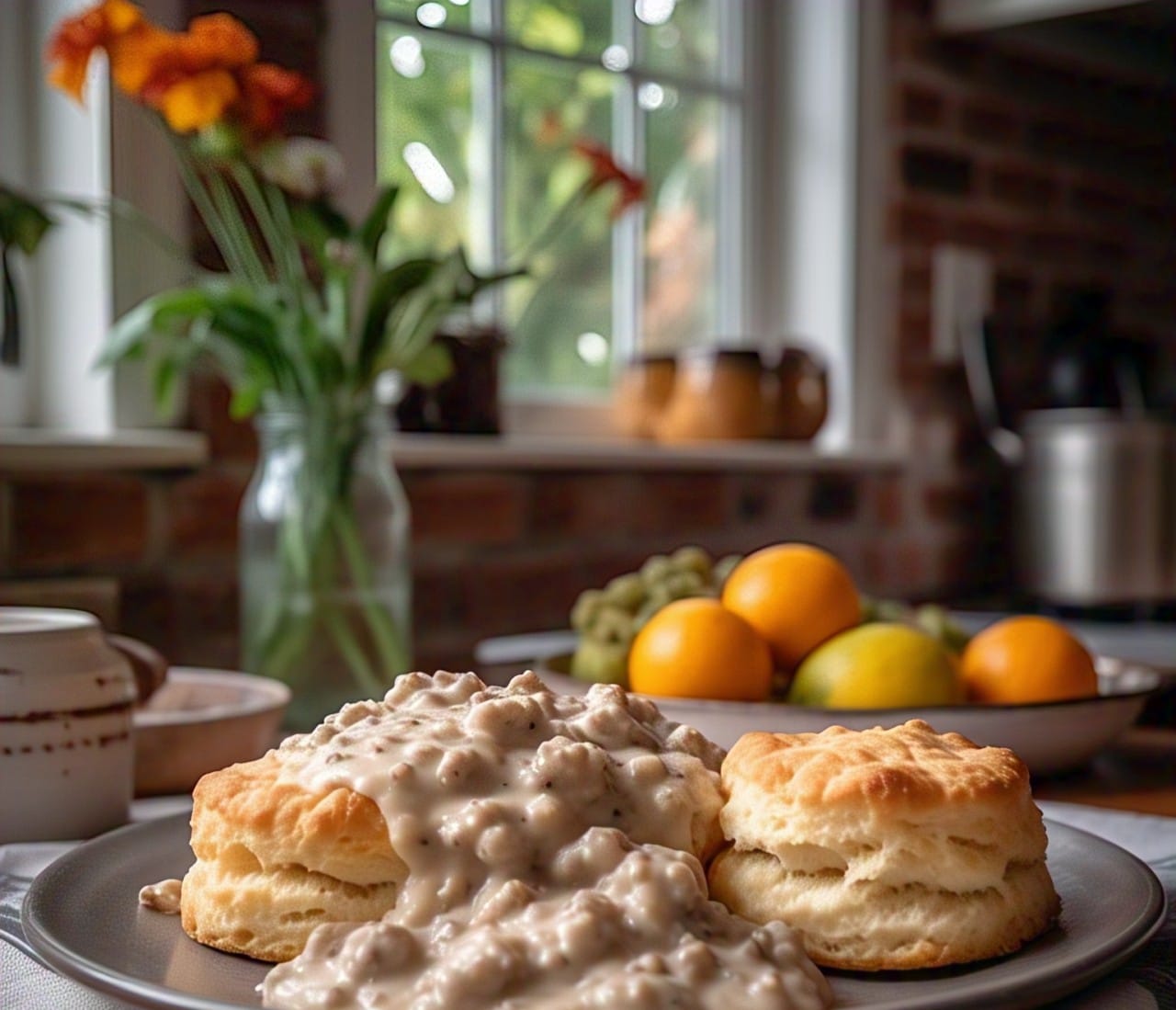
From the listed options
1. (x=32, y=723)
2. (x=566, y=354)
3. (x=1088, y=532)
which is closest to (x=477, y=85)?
(x=566, y=354)

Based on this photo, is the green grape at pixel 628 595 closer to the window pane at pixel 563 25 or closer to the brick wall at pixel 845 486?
the brick wall at pixel 845 486

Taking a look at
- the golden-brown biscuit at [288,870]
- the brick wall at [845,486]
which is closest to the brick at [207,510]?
the brick wall at [845,486]

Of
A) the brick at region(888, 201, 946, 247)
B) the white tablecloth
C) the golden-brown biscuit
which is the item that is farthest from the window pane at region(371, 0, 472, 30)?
the golden-brown biscuit

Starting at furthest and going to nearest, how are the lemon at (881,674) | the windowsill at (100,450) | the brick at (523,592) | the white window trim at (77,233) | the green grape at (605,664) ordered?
A: the brick at (523,592) → the white window trim at (77,233) → the windowsill at (100,450) → the green grape at (605,664) → the lemon at (881,674)

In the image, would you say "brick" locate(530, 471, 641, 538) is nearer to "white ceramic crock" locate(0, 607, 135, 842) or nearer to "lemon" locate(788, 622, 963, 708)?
"lemon" locate(788, 622, 963, 708)

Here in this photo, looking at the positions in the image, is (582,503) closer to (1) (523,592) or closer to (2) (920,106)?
(1) (523,592)

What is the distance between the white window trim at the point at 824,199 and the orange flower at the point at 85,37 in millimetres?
1566

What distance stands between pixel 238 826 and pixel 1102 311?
2.68 metres

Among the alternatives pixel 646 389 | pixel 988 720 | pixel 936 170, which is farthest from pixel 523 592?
pixel 936 170

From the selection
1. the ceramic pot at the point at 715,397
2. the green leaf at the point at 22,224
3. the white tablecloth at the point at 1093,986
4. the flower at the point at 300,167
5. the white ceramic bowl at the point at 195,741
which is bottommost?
the white tablecloth at the point at 1093,986

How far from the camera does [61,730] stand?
859 mm

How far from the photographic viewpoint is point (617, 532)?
2.16 metres

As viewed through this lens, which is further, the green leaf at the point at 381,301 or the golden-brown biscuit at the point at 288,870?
the green leaf at the point at 381,301

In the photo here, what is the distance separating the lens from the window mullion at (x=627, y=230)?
2344mm
